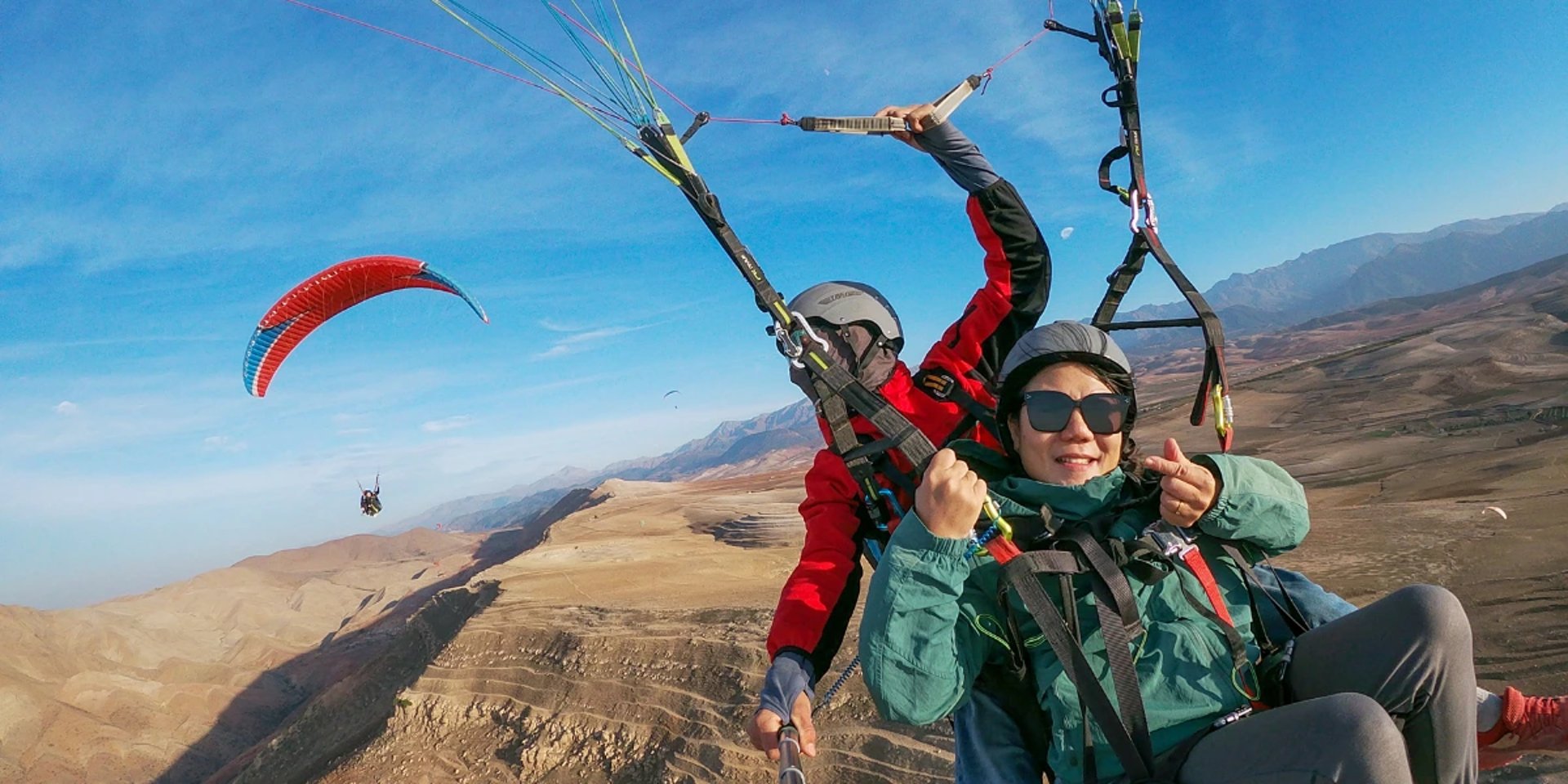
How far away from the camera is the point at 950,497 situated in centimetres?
184

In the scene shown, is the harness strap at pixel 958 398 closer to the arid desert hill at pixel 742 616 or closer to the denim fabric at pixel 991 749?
the denim fabric at pixel 991 749

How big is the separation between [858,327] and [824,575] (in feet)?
3.76

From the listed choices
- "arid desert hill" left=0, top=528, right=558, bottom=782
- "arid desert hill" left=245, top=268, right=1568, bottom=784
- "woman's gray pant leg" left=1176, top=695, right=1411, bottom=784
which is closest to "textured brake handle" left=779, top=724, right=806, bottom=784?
"woman's gray pant leg" left=1176, top=695, right=1411, bottom=784

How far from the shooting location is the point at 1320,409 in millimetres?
22781

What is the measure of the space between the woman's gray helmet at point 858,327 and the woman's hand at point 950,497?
A: 138 centimetres

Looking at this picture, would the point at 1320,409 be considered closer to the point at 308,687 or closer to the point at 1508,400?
the point at 1508,400

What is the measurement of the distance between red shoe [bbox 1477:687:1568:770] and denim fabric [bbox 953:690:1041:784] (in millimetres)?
1212

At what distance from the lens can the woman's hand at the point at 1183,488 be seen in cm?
194

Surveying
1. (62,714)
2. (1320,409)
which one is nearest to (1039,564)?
(1320,409)

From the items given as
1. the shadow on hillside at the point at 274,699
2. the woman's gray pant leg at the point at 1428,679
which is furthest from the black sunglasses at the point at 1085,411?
the shadow on hillside at the point at 274,699

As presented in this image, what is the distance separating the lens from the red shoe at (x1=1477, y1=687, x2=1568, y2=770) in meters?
1.94

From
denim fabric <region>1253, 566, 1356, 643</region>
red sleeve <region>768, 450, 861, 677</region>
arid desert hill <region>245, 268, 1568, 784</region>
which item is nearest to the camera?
denim fabric <region>1253, 566, 1356, 643</region>

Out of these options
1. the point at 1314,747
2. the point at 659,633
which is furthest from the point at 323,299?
the point at 1314,747

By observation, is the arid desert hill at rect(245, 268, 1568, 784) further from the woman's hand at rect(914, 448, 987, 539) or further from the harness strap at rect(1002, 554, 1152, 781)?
the woman's hand at rect(914, 448, 987, 539)
